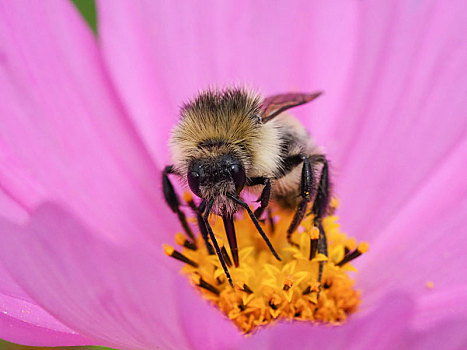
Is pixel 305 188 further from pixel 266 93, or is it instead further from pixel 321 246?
A: pixel 266 93

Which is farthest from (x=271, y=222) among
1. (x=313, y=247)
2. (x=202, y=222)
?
(x=202, y=222)

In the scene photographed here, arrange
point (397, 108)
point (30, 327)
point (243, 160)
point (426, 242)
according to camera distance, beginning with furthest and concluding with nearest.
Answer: point (397, 108) < point (426, 242) < point (243, 160) < point (30, 327)

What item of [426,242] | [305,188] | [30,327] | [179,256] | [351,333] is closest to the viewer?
[351,333]

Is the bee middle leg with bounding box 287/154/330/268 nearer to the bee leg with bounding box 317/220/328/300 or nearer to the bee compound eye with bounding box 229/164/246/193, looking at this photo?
the bee leg with bounding box 317/220/328/300

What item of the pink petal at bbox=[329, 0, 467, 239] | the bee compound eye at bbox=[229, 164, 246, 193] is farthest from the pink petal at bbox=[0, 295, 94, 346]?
the pink petal at bbox=[329, 0, 467, 239]

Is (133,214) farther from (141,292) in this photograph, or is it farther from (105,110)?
(141,292)

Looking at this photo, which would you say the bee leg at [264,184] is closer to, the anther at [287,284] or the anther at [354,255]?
the anther at [287,284]

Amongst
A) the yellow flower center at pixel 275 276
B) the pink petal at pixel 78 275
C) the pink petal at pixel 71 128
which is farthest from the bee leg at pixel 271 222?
the pink petal at pixel 78 275
